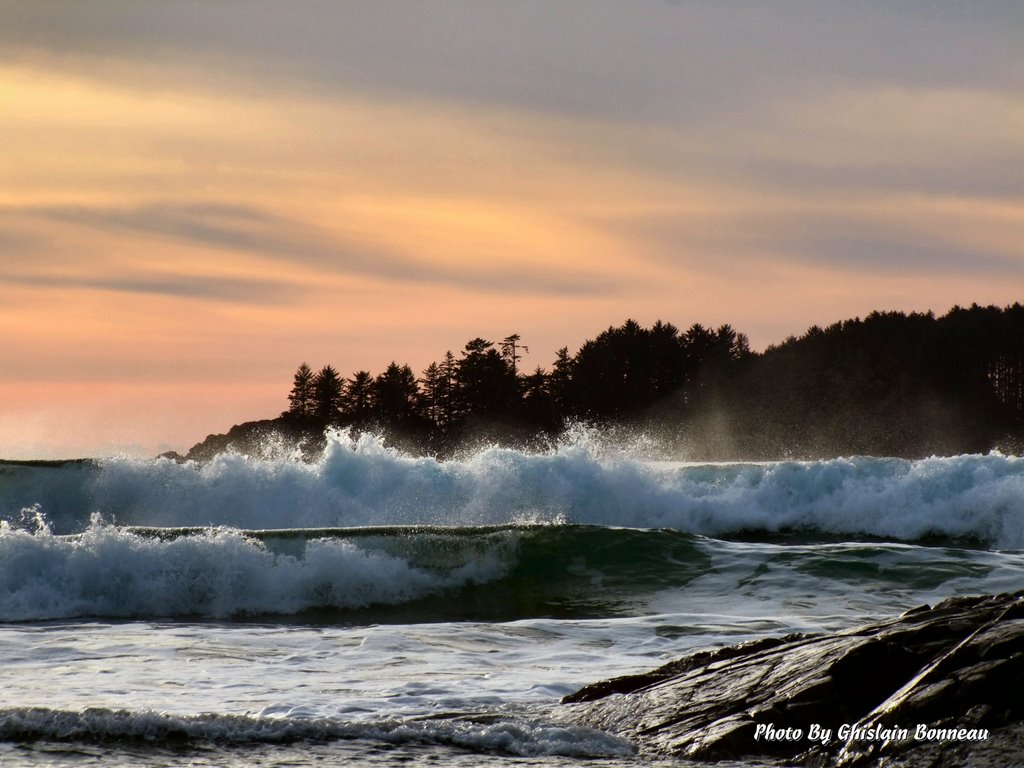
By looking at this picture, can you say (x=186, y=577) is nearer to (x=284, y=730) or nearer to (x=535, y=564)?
(x=535, y=564)

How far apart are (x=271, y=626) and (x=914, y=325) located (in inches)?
4210

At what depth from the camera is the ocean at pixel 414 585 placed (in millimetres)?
6930

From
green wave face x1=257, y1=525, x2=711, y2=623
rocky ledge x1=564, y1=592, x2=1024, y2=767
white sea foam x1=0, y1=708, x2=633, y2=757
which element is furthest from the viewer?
green wave face x1=257, y1=525, x2=711, y2=623

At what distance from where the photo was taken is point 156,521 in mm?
26844

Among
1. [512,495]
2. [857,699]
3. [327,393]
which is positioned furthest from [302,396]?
[857,699]

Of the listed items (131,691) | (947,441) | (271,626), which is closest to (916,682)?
(131,691)

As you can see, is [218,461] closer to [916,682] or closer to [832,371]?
[916,682]

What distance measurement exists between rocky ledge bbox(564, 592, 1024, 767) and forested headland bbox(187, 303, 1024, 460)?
87681mm

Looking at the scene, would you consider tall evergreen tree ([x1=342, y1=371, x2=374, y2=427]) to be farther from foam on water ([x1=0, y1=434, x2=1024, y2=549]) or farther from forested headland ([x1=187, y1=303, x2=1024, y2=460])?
foam on water ([x1=0, y1=434, x2=1024, y2=549])

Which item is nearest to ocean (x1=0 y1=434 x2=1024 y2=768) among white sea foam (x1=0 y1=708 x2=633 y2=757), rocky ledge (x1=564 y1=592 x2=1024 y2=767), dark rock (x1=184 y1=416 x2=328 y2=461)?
white sea foam (x1=0 y1=708 x2=633 y2=757)

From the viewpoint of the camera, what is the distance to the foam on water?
89.0ft

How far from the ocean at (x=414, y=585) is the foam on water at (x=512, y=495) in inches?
2.4

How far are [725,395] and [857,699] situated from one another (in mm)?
103308

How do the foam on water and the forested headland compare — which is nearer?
the foam on water
